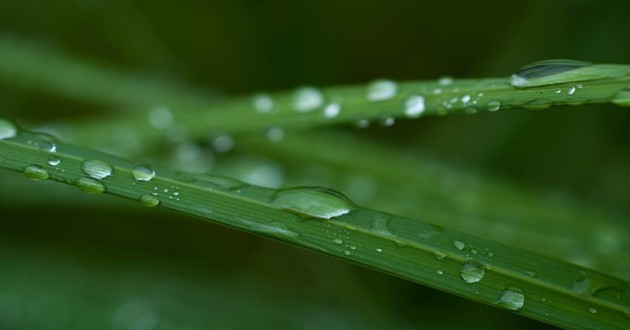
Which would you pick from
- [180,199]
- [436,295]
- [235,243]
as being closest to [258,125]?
[180,199]

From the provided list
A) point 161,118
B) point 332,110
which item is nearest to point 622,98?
point 332,110

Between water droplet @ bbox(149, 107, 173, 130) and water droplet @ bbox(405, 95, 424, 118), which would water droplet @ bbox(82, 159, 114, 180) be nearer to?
water droplet @ bbox(405, 95, 424, 118)

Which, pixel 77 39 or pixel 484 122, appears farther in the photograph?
pixel 77 39

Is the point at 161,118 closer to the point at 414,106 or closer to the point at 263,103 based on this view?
the point at 263,103

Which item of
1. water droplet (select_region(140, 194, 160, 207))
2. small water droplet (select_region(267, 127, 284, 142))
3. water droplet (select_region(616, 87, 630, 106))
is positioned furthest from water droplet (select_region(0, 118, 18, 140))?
water droplet (select_region(616, 87, 630, 106))

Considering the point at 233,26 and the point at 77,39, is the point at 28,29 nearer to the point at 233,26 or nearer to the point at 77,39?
the point at 77,39

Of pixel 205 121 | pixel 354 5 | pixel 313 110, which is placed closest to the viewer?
pixel 313 110

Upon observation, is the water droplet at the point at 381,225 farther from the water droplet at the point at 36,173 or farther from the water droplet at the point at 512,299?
the water droplet at the point at 36,173

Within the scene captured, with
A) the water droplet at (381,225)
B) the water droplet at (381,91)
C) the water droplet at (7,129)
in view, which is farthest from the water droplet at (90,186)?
the water droplet at (381,91)
